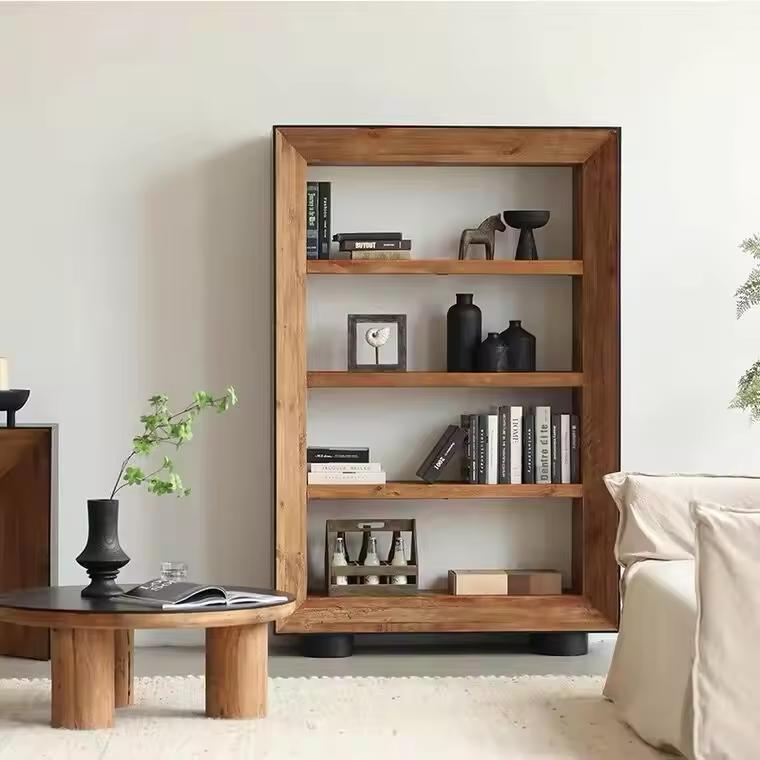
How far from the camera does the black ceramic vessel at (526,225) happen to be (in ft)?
16.0

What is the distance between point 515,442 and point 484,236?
0.81m

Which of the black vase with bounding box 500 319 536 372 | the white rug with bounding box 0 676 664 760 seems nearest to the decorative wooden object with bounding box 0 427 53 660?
the white rug with bounding box 0 676 664 760

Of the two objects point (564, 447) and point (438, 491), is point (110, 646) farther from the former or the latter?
point (564, 447)

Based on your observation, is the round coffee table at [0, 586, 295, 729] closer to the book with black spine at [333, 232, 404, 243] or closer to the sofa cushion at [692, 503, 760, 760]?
the sofa cushion at [692, 503, 760, 760]

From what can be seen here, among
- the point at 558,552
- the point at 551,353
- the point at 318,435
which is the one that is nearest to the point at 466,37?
the point at 551,353

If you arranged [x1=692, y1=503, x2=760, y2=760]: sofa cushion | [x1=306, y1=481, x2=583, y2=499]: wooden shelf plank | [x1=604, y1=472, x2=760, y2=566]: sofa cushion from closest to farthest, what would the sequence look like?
[x1=692, y1=503, x2=760, y2=760]: sofa cushion < [x1=604, y1=472, x2=760, y2=566]: sofa cushion < [x1=306, y1=481, x2=583, y2=499]: wooden shelf plank

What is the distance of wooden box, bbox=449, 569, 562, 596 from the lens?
483 cm

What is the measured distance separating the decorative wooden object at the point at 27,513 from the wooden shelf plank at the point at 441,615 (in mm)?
929

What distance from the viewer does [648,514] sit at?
3906 mm

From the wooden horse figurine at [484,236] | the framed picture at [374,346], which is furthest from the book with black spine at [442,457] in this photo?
the wooden horse figurine at [484,236]

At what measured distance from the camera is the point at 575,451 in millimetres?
4863

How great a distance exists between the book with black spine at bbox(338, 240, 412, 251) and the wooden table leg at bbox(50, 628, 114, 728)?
6.30ft

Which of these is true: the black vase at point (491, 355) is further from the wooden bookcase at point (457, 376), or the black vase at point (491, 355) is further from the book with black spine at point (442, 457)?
the book with black spine at point (442, 457)

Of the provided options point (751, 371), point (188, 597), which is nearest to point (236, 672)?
point (188, 597)
